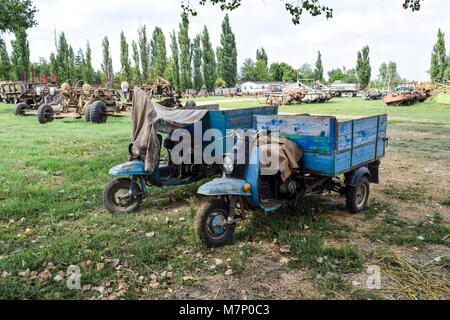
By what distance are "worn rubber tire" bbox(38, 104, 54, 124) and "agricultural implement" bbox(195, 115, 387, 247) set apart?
46.9ft

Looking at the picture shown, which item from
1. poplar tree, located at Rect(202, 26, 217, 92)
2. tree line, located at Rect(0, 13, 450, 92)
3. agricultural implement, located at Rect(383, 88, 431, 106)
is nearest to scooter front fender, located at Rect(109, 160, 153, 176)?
agricultural implement, located at Rect(383, 88, 431, 106)

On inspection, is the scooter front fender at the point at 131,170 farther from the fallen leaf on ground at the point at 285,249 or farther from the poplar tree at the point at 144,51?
the poplar tree at the point at 144,51

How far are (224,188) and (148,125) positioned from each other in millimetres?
1901

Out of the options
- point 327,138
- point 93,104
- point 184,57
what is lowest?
point 327,138

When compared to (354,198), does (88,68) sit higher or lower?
higher

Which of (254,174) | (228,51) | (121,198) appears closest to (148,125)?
(121,198)

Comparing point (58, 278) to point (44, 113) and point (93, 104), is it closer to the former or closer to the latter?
point (93, 104)

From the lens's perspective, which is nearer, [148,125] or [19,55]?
[148,125]

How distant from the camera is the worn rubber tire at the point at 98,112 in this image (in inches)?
620

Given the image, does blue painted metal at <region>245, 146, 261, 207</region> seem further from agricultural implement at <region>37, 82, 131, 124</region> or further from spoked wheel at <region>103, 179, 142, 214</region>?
agricultural implement at <region>37, 82, 131, 124</region>

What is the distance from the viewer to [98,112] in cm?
1578

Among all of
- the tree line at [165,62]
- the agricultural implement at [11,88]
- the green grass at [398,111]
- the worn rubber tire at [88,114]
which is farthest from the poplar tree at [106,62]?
the worn rubber tire at [88,114]

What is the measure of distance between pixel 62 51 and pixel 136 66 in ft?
40.3

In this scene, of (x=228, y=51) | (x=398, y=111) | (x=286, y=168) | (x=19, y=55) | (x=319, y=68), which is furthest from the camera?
(x=319, y=68)
